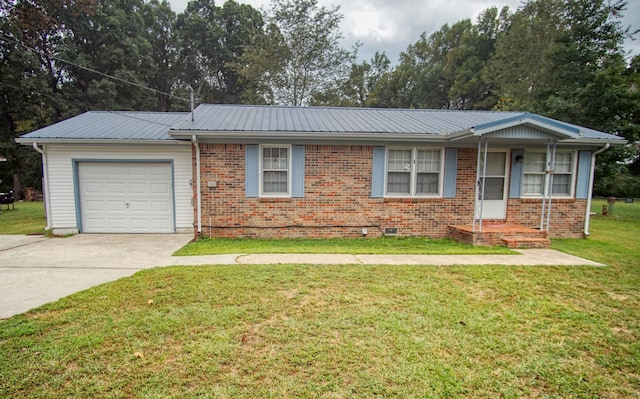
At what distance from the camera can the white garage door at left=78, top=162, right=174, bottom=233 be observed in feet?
27.8

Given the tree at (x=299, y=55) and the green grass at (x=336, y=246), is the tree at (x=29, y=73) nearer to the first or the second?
the tree at (x=299, y=55)

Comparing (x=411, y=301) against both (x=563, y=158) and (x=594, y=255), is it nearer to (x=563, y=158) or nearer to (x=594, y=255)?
(x=594, y=255)

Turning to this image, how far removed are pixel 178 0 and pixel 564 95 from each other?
36.2 metres

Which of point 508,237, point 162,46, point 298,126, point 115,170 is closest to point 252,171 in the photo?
point 298,126

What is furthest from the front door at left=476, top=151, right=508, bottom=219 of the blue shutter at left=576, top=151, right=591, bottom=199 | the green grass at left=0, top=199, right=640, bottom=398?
the green grass at left=0, top=199, right=640, bottom=398

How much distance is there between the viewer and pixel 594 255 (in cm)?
661

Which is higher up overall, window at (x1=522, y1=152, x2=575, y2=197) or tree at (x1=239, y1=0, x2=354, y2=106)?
tree at (x1=239, y1=0, x2=354, y2=106)

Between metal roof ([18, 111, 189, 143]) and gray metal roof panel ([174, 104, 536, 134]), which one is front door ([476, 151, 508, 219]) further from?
metal roof ([18, 111, 189, 143])

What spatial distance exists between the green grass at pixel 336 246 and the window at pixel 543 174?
9.02ft

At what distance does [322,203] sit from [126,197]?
547 centimetres

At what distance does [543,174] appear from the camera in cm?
855

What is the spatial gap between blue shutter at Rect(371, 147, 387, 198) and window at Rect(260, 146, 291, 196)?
2.23 meters

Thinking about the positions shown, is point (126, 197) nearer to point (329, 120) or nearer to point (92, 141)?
point (92, 141)

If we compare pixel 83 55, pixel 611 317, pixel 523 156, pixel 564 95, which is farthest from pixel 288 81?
pixel 611 317
